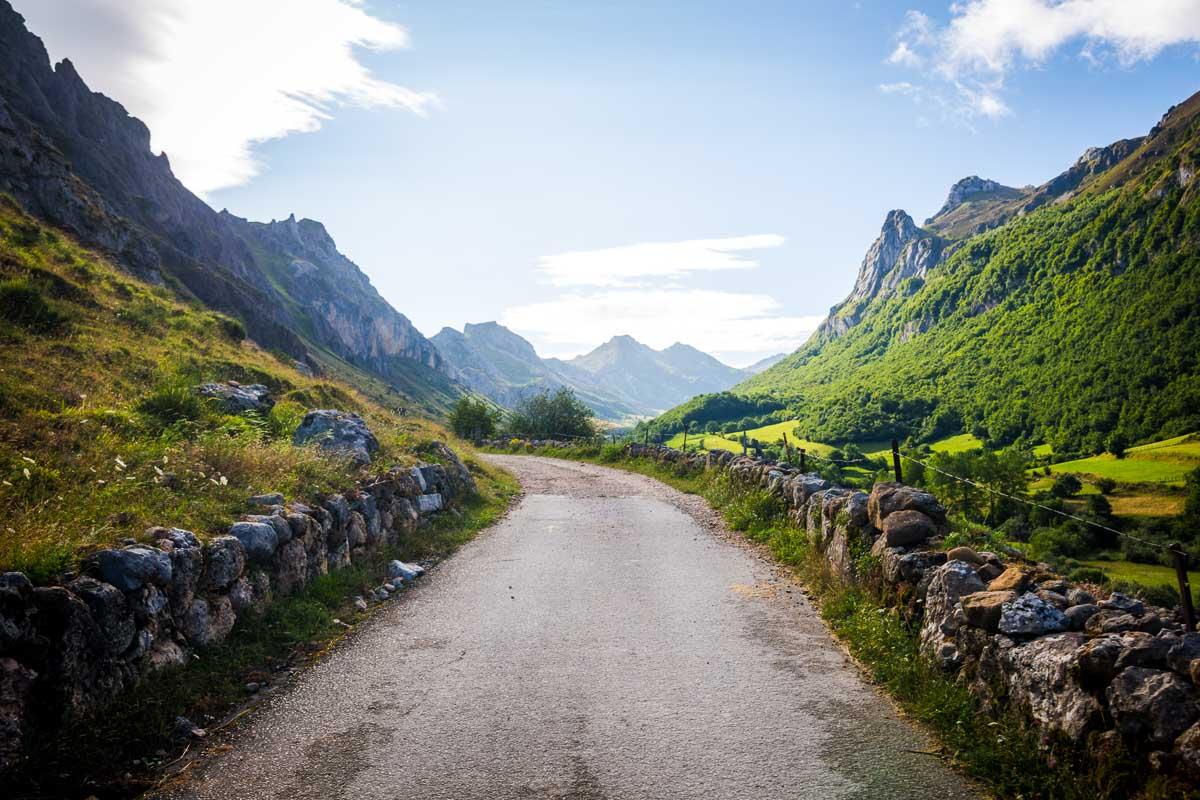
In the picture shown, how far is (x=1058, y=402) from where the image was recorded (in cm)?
13612

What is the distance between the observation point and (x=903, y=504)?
969 centimetres

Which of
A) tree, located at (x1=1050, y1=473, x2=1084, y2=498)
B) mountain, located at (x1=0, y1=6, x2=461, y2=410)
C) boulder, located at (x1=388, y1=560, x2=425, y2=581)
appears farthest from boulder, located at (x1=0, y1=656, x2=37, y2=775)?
tree, located at (x1=1050, y1=473, x2=1084, y2=498)

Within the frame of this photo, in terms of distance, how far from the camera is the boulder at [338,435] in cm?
1449

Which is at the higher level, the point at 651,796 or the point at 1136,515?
the point at 651,796

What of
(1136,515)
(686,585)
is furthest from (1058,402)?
(686,585)

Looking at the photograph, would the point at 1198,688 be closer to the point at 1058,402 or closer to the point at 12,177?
the point at 12,177

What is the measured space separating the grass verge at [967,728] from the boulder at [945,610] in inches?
6.8

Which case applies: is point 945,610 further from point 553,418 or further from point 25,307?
point 553,418

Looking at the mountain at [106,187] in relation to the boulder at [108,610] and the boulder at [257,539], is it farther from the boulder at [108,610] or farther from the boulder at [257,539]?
the boulder at [108,610]

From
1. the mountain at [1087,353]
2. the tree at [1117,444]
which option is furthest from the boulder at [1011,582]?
the mountain at [1087,353]

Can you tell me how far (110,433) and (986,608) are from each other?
13193 millimetres

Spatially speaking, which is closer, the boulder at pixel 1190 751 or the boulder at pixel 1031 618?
the boulder at pixel 1190 751

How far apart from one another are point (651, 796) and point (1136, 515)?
99467 millimetres

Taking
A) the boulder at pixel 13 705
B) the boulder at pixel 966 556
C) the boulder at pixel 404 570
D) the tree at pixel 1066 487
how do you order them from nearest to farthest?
the boulder at pixel 13 705
the boulder at pixel 966 556
the boulder at pixel 404 570
the tree at pixel 1066 487
